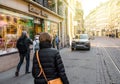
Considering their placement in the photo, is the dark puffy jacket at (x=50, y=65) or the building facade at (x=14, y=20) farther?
the building facade at (x=14, y=20)

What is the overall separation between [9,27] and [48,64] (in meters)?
9.12

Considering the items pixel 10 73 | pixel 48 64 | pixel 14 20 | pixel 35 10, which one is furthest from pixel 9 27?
pixel 48 64

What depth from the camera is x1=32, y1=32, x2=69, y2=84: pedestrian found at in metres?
4.11

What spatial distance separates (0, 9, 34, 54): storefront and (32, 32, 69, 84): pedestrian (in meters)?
7.87

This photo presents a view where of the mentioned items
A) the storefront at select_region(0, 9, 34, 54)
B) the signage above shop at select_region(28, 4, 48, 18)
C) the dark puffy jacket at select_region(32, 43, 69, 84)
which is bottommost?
the dark puffy jacket at select_region(32, 43, 69, 84)

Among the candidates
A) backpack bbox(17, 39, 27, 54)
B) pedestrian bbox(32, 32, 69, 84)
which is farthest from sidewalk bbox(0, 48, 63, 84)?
pedestrian bbox(32, 32, 69, 84)

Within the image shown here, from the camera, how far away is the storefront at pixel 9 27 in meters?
11.9

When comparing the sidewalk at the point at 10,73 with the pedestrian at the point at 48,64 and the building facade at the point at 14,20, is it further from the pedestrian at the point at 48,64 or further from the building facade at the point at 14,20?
the pedestrian at the point at 48,64

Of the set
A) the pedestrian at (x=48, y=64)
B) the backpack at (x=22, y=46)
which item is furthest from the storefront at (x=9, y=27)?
the pedestrian at (x=48, y=64)

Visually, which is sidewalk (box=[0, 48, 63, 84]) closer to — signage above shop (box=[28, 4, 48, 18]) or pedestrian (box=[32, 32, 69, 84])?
signage above shop (box=[28, 4, 48, 18])

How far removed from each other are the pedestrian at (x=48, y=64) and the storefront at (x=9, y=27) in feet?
25.8

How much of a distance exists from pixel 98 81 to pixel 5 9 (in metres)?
5.84

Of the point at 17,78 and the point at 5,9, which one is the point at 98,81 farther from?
the point at 5,9

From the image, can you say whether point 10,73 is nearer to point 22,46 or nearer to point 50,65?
point 22,46
